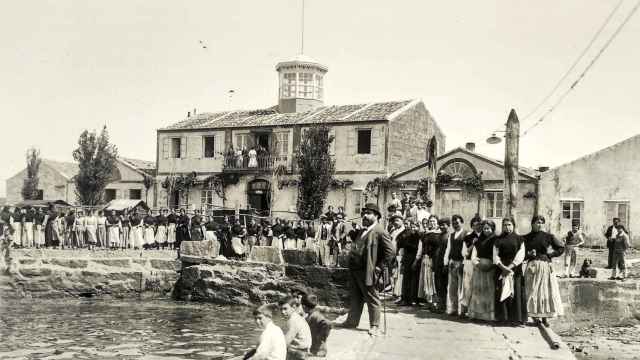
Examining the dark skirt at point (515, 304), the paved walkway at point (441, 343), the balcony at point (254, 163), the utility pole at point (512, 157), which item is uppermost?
the balcony at point (254, 163)

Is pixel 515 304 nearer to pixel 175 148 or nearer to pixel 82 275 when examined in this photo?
pixel 82 275

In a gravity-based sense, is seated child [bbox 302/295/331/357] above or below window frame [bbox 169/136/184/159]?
below

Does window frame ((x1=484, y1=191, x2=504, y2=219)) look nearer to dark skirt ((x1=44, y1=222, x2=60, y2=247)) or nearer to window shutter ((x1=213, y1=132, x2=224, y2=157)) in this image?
window shutter ((x1=213, y1=132, x2=224, y2=157))

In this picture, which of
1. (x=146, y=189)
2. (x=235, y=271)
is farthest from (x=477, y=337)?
(x=146, y=189)

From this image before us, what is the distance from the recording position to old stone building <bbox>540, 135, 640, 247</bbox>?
25406mm

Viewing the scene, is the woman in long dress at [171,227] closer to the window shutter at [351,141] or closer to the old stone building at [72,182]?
the window shutter at [351,141]

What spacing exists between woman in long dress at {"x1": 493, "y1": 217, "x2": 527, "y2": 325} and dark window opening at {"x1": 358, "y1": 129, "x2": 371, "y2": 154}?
21.1 meters

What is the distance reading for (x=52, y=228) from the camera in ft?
75.6

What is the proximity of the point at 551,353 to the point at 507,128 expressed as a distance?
7305mm

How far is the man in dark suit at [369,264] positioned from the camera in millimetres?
8953

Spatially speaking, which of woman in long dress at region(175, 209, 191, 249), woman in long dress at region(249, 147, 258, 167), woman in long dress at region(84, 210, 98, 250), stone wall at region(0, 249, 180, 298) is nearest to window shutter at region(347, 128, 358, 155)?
woman in long dress at region(249, 147, 258, 167)

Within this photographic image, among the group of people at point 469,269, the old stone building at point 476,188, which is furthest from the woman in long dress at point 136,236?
the group of people at point 469,269

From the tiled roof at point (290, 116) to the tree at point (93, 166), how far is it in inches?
183

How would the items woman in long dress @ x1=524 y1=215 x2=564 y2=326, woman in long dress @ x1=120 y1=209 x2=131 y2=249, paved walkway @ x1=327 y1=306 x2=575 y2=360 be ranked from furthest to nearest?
woman in long dress @ x1=120 y1=209 x2=131 y2=249
woman in long dress @ x1=524 y1=215 x2=564 y2=326
paved walkway @ x1=327 y1=306 x2=575 y2=360
